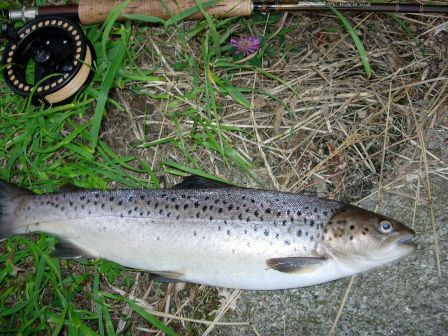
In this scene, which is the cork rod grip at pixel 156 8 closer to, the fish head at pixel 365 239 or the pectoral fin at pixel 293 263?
the fish head at pixel 365 239

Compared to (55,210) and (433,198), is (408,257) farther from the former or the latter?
(55,210)

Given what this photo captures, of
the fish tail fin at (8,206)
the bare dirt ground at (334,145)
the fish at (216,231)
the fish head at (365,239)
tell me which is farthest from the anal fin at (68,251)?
the fish head at (365,239)

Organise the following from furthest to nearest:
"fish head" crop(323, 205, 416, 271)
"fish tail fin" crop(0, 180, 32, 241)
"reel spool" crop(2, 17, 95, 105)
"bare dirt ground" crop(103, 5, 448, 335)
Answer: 1. "reel spool" crop(2, 17, 95, 105)
2. "fish tail fin" crop(0, 180, 32, 241)
3. "bare dirt ground" crop(103, 5, 448, 335)
4. "fish head" crop(323, 205, 416, 271)

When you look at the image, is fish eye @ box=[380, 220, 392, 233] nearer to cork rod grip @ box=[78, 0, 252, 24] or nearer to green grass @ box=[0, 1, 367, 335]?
green grass @ box=[0, 1, 367, 335]

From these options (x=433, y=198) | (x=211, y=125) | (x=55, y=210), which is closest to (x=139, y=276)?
(x=55, y=210)

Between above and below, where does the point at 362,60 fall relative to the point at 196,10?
below

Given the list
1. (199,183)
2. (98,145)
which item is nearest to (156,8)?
(98,145)

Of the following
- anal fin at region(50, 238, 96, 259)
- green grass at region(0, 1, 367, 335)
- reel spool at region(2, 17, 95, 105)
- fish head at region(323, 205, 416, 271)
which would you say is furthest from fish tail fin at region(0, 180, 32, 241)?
fish head at region(323, 205, 416, 271)
